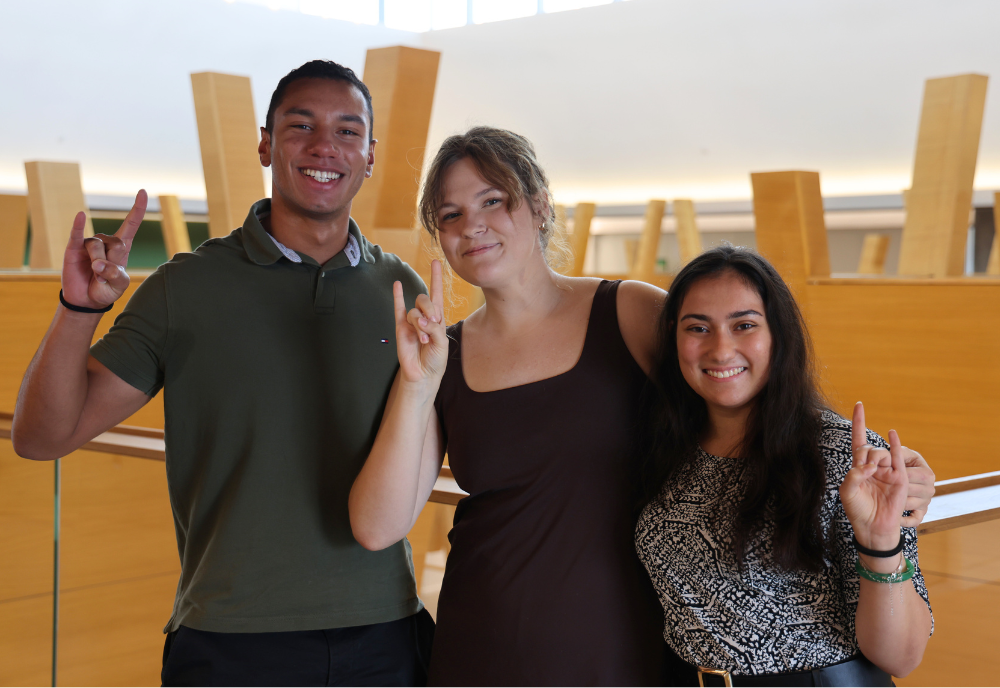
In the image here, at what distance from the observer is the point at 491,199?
159cm

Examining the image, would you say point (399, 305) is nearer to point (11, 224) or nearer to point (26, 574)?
point (26, 574)

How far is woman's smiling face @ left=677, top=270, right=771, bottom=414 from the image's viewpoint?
1.41m

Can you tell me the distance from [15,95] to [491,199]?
1150cm

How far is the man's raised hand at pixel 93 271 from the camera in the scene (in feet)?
4.63

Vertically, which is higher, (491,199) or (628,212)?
(491,199)

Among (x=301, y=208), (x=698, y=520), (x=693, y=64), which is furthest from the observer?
(x=693, y=64)

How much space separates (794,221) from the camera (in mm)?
5215

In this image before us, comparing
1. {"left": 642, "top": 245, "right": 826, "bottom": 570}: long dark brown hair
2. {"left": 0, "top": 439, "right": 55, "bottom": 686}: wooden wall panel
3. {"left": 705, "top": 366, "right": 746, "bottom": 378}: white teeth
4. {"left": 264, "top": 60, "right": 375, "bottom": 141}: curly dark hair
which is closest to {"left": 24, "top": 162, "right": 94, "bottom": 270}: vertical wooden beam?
{"left": 0, "top": 439, "right": 55, "bottom": 686}: wooden wall panel

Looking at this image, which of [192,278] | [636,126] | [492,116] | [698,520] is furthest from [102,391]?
[492,116]

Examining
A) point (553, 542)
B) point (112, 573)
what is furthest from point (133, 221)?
point (112, 573)

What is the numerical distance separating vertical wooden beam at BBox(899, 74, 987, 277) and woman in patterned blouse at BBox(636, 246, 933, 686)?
4.77 m

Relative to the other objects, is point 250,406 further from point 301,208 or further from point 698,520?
point 698,520

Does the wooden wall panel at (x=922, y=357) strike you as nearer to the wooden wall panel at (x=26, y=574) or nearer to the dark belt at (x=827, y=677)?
the dark belt at (x=827, y=677)

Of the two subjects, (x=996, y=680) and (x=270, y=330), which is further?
(x=996, y=680)
